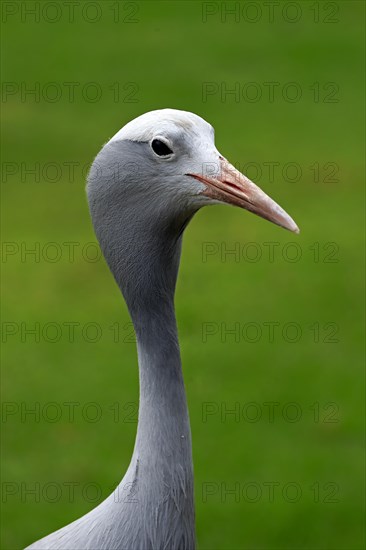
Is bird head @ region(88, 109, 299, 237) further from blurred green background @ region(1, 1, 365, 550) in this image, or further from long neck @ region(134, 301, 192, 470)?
blurred green background @ region(1, 1, 365, 550)

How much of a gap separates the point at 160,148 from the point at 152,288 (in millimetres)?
426

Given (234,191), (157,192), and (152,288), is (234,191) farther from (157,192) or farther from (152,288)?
(152,288)

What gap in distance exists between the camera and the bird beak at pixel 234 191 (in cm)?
297

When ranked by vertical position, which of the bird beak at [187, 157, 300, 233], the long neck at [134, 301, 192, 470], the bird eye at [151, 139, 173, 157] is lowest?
the long neck at [134, 301, 192, 470]

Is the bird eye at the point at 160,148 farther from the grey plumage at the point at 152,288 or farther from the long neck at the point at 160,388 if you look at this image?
the long neck at the point at 160,388

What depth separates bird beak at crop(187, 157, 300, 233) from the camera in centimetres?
297

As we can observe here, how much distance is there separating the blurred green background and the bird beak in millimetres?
3085

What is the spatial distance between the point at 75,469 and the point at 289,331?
1.98 meters

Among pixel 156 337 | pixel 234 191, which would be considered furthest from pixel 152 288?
pixel 234 191

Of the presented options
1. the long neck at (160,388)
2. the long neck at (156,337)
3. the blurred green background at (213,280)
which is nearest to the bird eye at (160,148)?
the long neck at (156,337)

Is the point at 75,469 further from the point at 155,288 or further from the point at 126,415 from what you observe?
the point at 155,288

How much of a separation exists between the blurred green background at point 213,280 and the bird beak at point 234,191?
309cm

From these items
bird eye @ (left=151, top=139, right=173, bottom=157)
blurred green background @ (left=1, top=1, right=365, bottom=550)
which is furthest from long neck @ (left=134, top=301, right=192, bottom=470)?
blurred green background @ (left=1, top=1, right=365, bottom=550)

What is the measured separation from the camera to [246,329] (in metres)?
7.50
